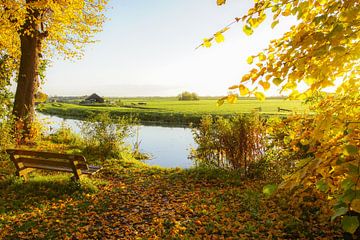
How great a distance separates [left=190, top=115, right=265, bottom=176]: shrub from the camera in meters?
9.70

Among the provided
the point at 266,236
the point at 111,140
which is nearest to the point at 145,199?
the point at 266,236

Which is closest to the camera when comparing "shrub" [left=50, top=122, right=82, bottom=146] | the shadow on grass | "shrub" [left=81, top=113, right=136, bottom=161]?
the shadow on grass

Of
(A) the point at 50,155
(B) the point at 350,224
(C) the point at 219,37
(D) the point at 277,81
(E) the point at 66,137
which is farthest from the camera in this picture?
(E) the point at 66,137

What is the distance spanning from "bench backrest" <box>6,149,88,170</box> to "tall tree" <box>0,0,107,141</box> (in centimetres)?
407

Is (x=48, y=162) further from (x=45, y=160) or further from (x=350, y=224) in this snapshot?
(x=350, y=224)

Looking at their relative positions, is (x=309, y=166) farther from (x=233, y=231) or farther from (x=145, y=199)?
(x=145, y=199)

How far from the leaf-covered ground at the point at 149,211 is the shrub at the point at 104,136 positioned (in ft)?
9.98

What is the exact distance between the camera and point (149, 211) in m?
6.79

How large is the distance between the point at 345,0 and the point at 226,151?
8173 millimetres

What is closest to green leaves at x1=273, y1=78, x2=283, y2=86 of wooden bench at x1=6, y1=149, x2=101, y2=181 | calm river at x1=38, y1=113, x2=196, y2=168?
wooden bench at x1=6, y1=149, x2=101, y2=181

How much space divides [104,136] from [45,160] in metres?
5.00

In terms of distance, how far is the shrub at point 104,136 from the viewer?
481 inches

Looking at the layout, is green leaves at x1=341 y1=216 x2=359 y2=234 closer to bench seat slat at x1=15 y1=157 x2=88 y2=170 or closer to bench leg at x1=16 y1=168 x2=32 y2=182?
bench seat slat at x1=15 y1=157 x2=88 y2=170

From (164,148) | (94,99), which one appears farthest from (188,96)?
(164,148)
